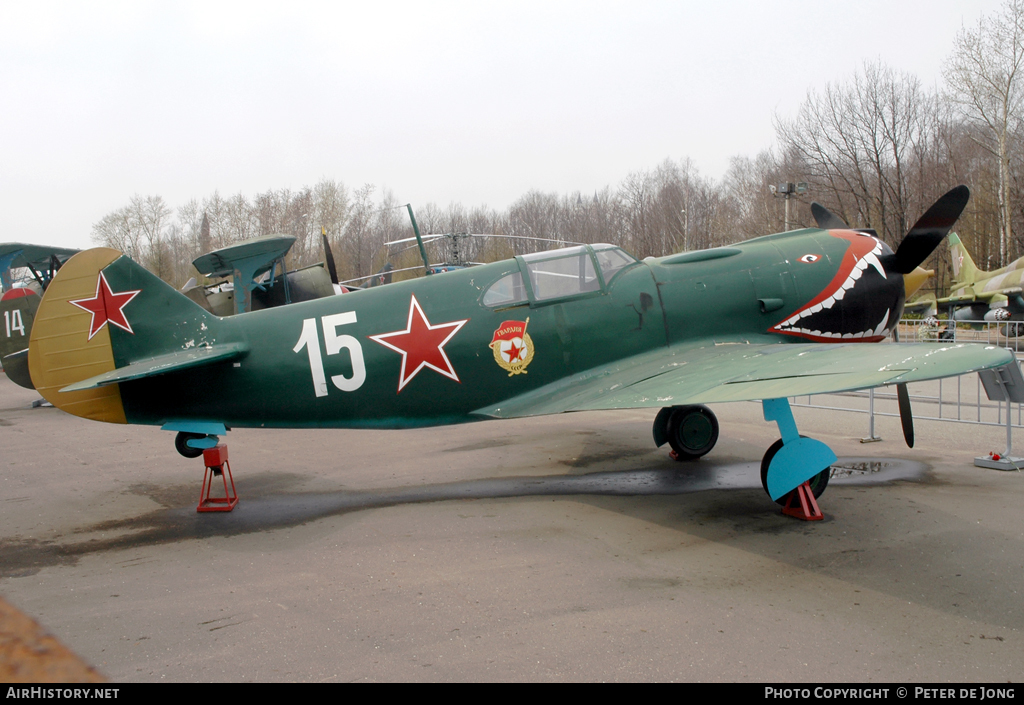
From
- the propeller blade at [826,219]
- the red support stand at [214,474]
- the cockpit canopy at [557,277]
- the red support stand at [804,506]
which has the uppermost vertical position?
the propeller blade at [826,219]

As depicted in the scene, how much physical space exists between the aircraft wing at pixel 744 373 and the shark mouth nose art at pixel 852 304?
0.79 metres

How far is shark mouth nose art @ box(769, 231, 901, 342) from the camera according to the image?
6688mm

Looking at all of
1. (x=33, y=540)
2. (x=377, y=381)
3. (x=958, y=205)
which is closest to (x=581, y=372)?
(x=377, y=381)

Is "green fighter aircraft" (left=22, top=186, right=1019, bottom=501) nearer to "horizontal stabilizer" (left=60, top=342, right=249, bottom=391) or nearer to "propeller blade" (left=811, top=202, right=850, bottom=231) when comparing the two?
"horizontal stabilizer" (left=60, top=342, right=249, bottom=391)

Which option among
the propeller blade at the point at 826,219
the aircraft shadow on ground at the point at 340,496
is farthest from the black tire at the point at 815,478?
the propeller blade at the point at 826,219

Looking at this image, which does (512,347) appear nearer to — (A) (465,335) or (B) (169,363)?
(A) (465,335)

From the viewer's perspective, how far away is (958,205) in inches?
256

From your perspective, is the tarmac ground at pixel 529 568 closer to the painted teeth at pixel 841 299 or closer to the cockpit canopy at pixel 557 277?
the painted teeth at pixel 841 299

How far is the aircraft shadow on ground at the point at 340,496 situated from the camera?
5457 mm

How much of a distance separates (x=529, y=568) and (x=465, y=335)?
245 centimetres

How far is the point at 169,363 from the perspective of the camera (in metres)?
5.86

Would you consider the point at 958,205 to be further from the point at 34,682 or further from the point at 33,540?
the point at 33,540

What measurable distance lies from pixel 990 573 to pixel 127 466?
8.88 meters

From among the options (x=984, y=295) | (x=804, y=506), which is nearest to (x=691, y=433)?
(x=804, y=506)
